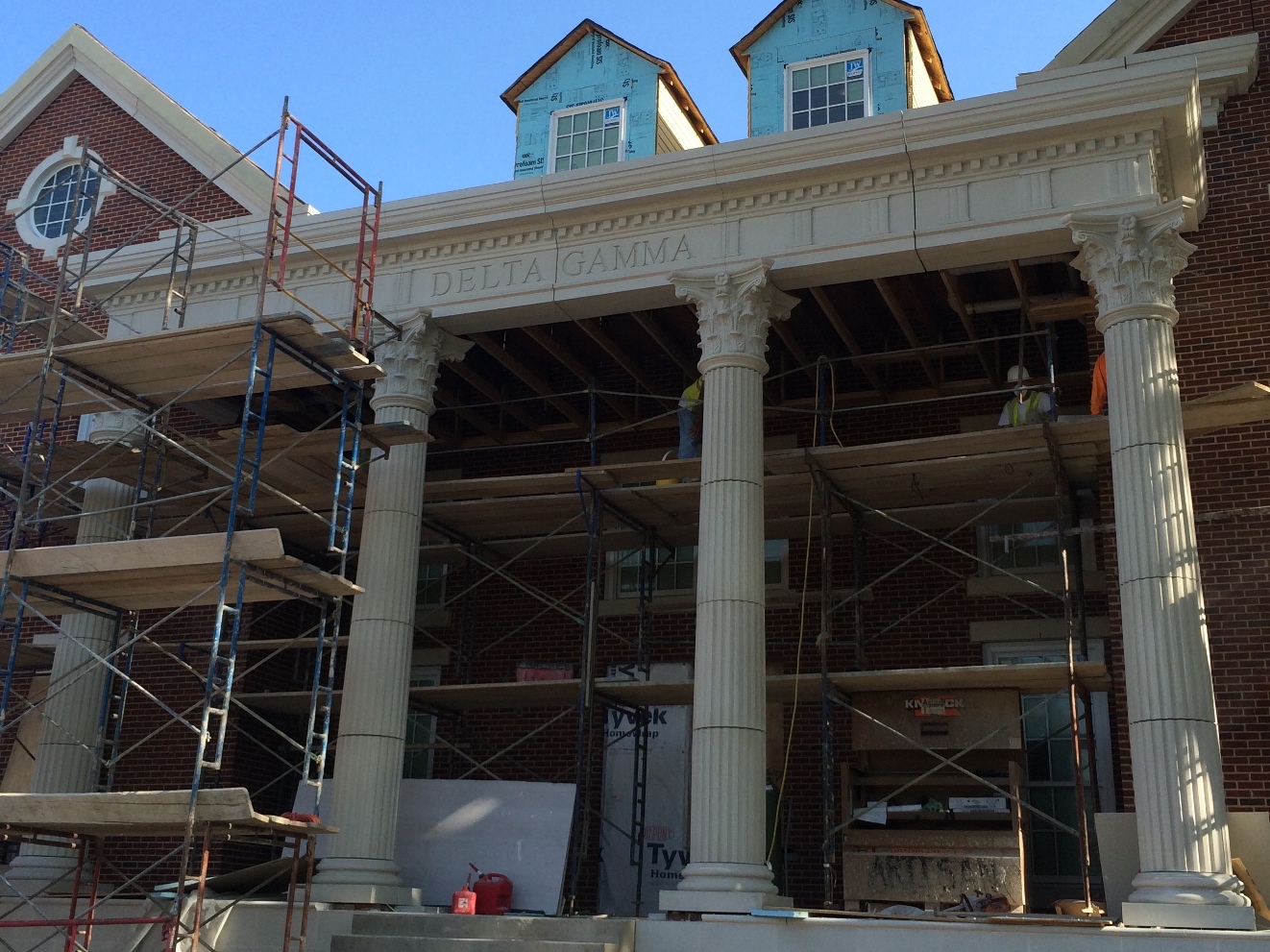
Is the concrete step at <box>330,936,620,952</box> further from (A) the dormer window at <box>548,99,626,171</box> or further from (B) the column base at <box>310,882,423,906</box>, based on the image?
(A) the dormer window at <box>548,99,626,171</box>

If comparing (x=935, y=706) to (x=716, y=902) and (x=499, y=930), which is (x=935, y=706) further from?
(x=499, y=930)

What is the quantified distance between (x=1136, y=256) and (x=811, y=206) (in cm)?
343

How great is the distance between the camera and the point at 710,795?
1266cm

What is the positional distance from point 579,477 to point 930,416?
5190 millimetres

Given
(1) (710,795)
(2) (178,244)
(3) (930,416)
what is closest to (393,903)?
(1) (710,795)

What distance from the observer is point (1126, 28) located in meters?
16.7

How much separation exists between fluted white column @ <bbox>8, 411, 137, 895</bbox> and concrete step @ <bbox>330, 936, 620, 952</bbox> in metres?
4.85

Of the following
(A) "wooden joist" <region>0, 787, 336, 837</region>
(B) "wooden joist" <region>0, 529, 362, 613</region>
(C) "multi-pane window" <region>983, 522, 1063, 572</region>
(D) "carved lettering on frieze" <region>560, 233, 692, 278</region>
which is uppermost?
(D) "carved lettering on frieze" <region>560, 233, 692, 278</region>

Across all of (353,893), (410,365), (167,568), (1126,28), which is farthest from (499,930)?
(1126,28)

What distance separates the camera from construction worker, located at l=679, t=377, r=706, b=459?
16.2m

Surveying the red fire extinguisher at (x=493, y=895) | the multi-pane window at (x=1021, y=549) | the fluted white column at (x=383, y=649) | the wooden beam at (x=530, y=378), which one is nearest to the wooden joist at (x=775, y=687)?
the fluted white column at (x=383, y=649)

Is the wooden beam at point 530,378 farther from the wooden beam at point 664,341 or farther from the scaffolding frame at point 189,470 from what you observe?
the scaffolding frame at point 189,470

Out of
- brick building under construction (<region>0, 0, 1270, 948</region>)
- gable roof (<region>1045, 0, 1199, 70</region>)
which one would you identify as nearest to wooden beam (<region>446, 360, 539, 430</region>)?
brick building under construction (<region>0, 0, 1270, 948</region>)

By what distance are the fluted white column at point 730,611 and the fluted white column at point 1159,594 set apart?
3.38 m
